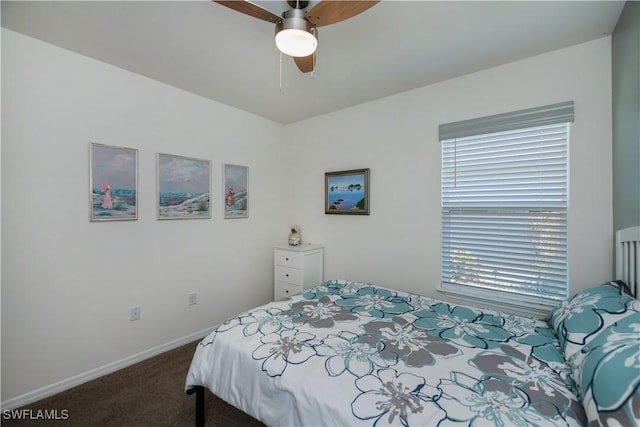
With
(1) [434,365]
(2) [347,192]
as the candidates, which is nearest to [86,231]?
(2) [347,192]

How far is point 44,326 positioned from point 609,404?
9.94 ft

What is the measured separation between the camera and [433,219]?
Answer: 2.56 m

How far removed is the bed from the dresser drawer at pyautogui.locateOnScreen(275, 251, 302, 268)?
1.23 m

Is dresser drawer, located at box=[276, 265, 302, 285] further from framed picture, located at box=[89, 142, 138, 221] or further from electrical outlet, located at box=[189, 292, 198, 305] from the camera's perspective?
framed picture, located at box=[89, 142, 138, 221]

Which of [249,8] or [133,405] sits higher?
[249,8]

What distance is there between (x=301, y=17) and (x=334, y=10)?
18 cm

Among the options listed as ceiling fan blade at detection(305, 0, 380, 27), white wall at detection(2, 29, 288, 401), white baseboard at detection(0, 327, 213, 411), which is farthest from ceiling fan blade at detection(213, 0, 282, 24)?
white baseboard at detection(0, 327, 213, 411)

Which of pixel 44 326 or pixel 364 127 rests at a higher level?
pixel 364 127

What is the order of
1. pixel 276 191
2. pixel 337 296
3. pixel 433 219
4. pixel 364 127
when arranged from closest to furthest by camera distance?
1. pixel 337 296
2. pixel 433 219
3. pixel 364 127
4. pixel 276 191

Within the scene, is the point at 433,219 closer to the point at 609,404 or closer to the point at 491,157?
the point at 491,157

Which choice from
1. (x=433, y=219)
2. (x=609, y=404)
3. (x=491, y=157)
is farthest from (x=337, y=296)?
(x=491, y=157)

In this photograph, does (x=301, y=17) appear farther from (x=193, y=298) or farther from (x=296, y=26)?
(x=193, y=298)

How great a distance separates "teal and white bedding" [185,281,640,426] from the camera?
3.26 feet

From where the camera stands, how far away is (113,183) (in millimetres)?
2209
